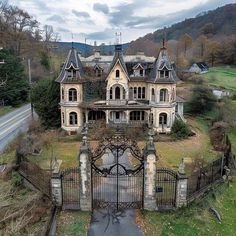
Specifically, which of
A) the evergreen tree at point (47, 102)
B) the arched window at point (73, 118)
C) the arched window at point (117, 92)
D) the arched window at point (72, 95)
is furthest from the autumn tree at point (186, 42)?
the arched window at point (73, 118)

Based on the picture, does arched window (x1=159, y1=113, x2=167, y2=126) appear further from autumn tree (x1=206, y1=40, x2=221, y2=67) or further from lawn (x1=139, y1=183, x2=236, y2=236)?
autumn tree (x1=206, y1=40, x2=221, y2=67)

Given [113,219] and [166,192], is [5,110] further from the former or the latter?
[113,219]

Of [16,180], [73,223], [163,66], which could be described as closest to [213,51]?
[163,66]

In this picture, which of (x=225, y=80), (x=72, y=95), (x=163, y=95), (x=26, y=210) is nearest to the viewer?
(x=26, y=210)

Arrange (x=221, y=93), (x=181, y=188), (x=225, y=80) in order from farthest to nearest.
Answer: (x=225, y=80) < (x=221, y=93) < (x=181, y=188)

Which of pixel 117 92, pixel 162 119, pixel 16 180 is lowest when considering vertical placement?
pixel 16 180

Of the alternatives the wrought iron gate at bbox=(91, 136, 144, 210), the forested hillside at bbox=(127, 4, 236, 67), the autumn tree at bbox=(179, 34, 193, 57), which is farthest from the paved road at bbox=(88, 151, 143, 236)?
the autumn tree at bbox=(179, 34, 193, 57)

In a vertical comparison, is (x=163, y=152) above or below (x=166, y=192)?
below
